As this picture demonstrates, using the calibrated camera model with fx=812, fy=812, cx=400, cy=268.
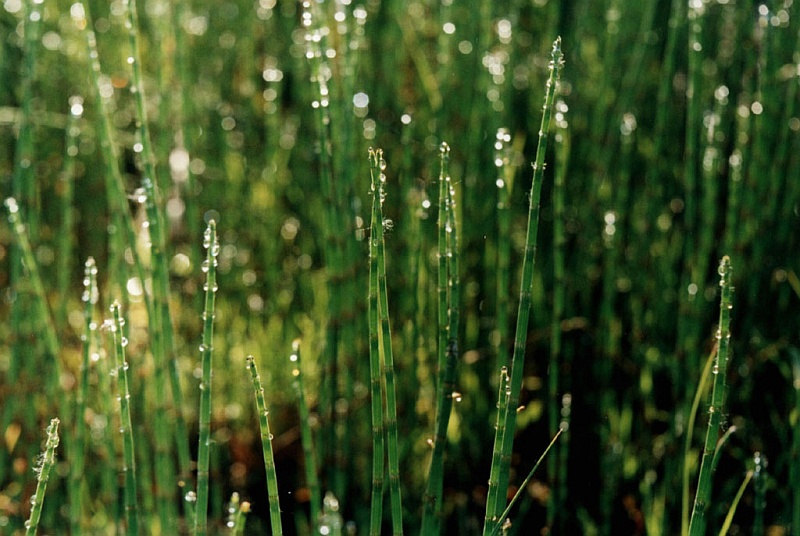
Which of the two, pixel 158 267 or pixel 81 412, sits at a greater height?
pixel 158 267

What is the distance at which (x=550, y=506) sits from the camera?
3.14 feet

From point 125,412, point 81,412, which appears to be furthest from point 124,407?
point 81,412

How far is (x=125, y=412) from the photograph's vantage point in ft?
2.24

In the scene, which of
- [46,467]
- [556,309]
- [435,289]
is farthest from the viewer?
[435,289]

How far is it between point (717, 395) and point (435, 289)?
59 cm

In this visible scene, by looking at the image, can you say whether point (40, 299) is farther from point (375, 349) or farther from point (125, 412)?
point (375, 349)

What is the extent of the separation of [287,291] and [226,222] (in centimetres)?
27

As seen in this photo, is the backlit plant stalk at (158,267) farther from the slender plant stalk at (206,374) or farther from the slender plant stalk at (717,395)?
the slender plant stalk at (717,395)

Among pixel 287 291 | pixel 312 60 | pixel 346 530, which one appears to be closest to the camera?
pixel 312 60

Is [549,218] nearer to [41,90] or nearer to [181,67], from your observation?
[181,67]

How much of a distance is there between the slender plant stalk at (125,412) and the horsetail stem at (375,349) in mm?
202

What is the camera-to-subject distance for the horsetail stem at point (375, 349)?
64 cm

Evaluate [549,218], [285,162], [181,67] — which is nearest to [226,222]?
[285,162]

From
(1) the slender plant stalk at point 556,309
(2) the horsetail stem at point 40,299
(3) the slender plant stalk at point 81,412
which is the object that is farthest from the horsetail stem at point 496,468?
(2) the horsetail stem at point 40,299
